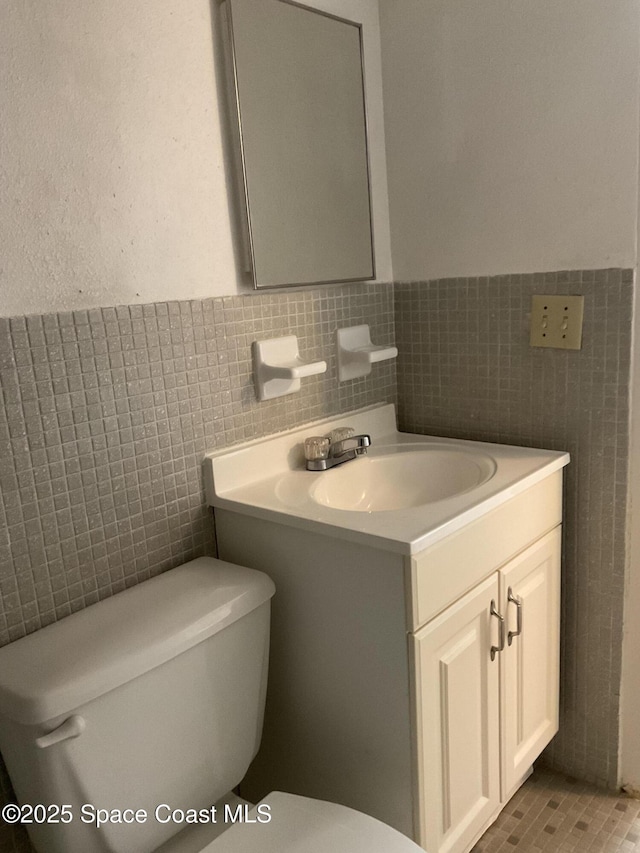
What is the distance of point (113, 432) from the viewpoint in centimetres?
124

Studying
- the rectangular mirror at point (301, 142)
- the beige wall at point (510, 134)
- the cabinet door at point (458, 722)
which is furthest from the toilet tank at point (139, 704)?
the beige wall at point (510, 134)

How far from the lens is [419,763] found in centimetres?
121

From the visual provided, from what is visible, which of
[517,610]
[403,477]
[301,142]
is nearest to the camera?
[517,610]

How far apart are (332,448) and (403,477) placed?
7.7 inches

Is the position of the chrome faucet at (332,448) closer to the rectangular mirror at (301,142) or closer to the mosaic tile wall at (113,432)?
the mosaic tile wall at (113,432)

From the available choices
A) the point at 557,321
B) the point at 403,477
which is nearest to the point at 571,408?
the point at 557,321

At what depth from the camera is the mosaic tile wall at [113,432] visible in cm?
112

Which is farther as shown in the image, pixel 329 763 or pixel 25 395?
pixel 329 763

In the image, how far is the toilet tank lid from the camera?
0.97 metres

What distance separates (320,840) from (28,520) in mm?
666

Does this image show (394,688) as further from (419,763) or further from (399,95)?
(399,95)

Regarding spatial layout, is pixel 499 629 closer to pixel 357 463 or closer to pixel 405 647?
pixel 405 647

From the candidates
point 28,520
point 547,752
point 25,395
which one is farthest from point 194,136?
point 547,752

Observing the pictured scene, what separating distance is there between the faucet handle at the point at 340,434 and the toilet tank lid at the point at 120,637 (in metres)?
0.39
